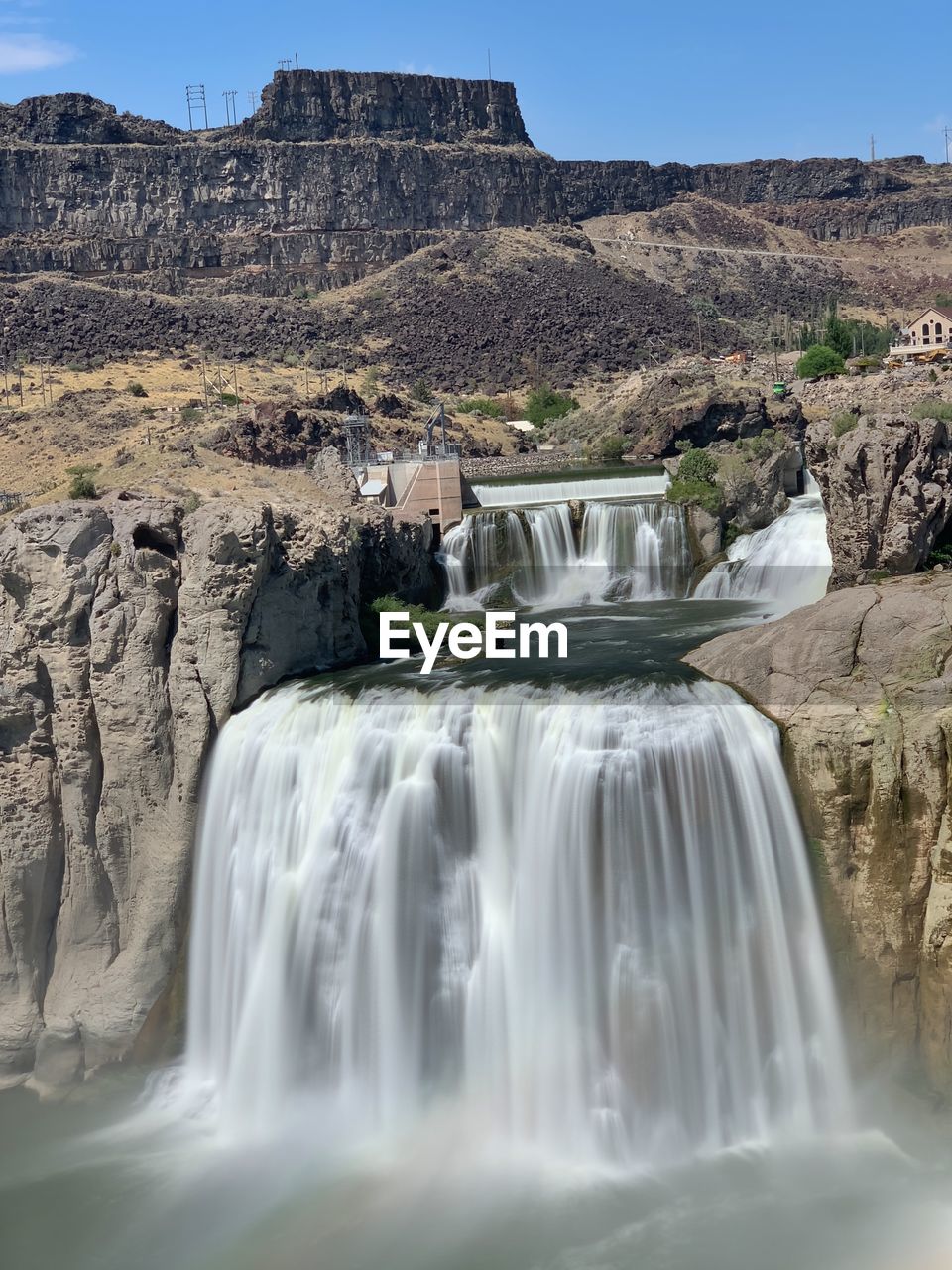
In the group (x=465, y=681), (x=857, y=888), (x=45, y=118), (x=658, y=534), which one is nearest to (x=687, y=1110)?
(x=857, y=888)

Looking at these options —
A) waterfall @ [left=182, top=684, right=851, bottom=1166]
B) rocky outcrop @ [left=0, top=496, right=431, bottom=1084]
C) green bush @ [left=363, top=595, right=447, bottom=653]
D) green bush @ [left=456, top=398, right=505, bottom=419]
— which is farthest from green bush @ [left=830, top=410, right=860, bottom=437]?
green bush @ [left=456, top=398, right=505, bottom=419]

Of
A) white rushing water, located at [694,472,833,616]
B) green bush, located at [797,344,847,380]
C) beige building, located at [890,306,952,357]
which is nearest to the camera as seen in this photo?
white rushing water, located at [694,472,833,616]

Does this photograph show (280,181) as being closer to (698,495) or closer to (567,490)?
(567,490)

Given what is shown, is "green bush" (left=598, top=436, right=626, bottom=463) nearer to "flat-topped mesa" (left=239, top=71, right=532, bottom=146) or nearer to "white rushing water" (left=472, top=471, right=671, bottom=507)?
"white rushing water" (left=472, top=471, right=671, bottom=507)

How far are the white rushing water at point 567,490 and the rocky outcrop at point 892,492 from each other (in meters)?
17.3

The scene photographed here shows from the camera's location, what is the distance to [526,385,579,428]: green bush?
87875mm

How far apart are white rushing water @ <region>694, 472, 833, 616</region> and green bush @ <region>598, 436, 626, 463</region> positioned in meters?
27.6

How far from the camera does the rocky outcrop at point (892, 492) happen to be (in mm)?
32250

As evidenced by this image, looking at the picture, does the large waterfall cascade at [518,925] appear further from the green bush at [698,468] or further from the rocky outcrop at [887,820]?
the green bush at [698,468]

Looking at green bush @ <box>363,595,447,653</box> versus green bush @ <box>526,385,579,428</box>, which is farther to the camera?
green bush @ <box>526,385,579,428</box>

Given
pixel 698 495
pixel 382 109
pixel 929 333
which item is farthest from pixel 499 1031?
pixel 382 109

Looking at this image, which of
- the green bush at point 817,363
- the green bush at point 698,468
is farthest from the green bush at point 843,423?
the green bush at point 817,363

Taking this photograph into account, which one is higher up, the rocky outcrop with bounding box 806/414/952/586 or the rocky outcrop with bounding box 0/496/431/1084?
the rocky outcrop with bounding box 806/414/952/586

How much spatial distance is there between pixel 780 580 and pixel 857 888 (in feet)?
59.5
